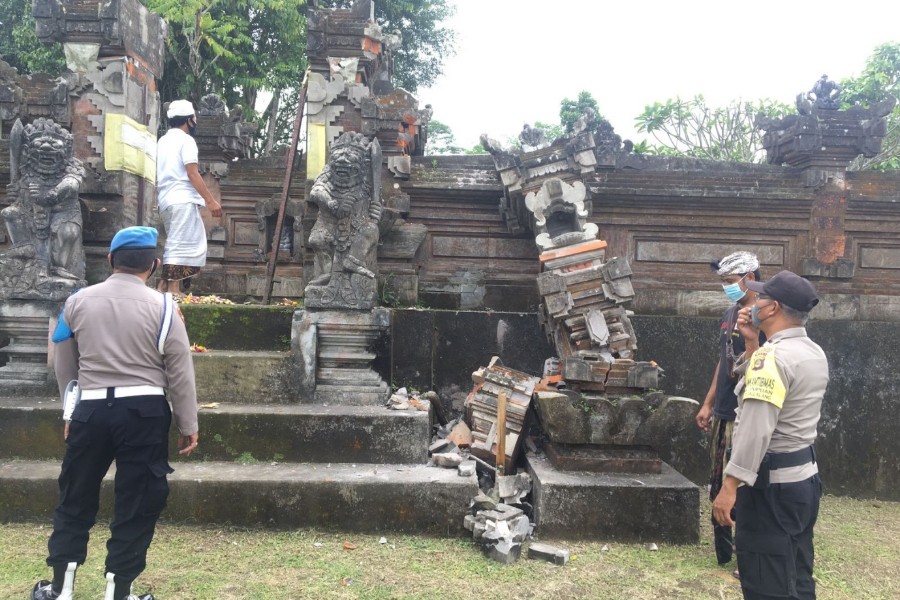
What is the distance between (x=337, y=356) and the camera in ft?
16.4

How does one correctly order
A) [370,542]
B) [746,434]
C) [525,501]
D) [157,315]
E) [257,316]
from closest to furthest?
[746,434]
[157,315]
[370,542]
[525,501]
[257,316]

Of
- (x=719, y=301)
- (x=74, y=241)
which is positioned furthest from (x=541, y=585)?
(x=74, y=241)

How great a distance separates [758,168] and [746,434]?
4954 millimetres

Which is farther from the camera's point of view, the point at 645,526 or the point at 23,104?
the point at 23,104

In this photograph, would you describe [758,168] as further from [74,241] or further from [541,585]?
[74,241]

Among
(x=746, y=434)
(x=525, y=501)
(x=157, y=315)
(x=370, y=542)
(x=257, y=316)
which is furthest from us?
(x=257, y=316)

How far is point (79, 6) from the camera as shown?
599 centimetres

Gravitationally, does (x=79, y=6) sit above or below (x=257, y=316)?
above

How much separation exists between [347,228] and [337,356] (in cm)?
101

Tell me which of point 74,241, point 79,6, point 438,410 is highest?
point 79,6

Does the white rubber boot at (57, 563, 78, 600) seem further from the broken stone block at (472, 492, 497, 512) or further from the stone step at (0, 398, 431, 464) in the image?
the broken stone block at (472, 492, 497, 512)

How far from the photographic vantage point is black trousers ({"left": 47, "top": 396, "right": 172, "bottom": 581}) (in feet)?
9.69

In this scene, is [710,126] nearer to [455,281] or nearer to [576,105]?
[576,105]

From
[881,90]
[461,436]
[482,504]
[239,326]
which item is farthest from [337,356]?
[881,90]
